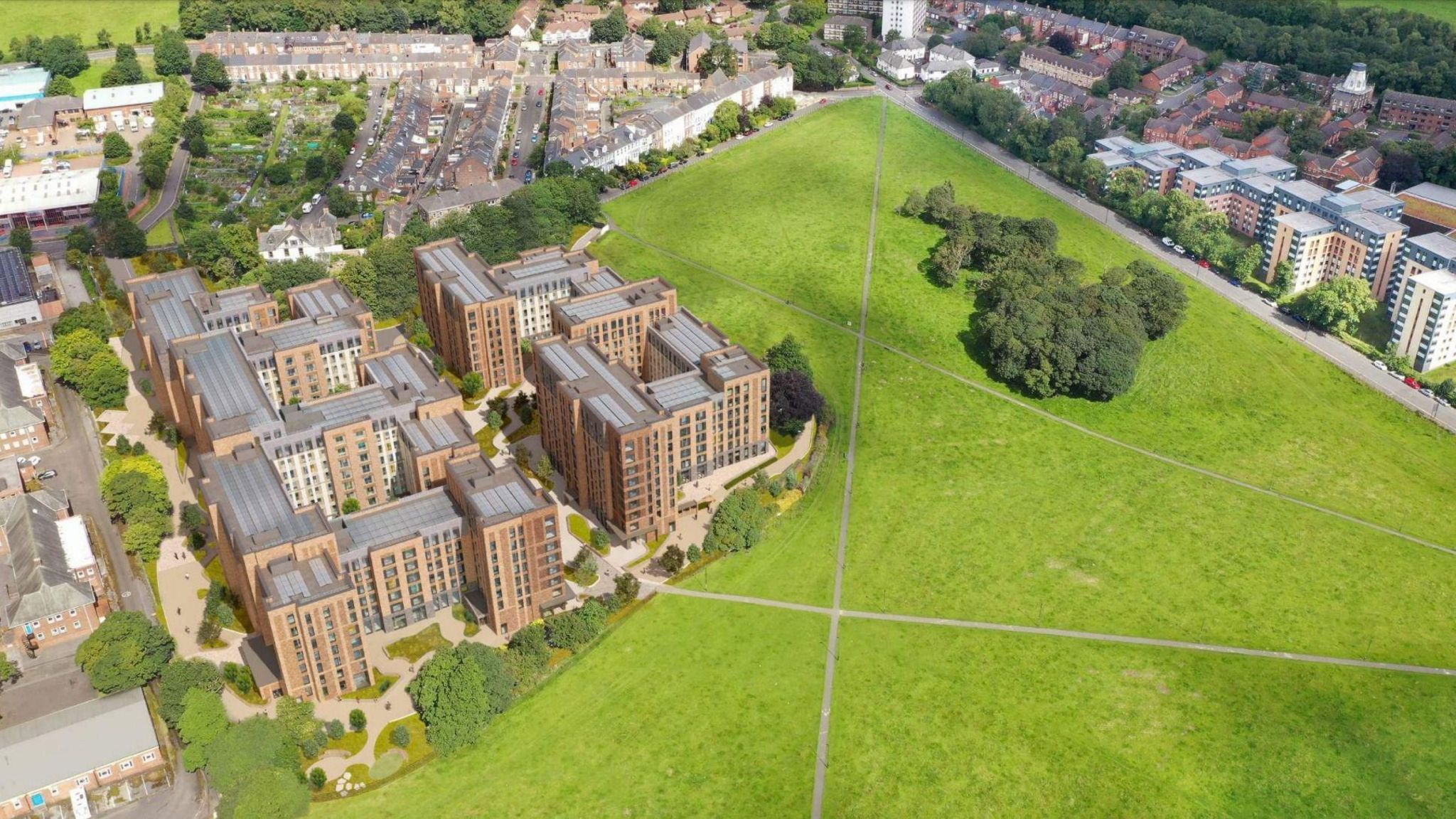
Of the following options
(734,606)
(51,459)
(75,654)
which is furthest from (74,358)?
(734,606)

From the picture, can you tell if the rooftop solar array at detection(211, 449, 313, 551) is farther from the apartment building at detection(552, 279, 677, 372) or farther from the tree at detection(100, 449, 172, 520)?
the apartment building at detection(552, 279, 677, 372)

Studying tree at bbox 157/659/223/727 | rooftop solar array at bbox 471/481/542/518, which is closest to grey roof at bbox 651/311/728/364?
rooftop solar array at bbox 471/481/542/518

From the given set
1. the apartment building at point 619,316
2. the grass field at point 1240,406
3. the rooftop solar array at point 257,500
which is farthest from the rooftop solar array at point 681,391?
the rooftop solar array at point 257,500

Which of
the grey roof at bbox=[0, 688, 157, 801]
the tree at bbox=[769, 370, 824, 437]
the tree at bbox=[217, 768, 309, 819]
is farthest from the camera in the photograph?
the tree at bbox=[769, 370, 824, 437]

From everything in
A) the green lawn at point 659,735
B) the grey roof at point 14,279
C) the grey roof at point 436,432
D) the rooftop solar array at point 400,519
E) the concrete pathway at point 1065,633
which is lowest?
the green lawn at point 659,735

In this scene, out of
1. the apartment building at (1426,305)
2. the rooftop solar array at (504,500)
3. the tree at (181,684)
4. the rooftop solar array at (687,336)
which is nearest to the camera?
the tree at (181,684)

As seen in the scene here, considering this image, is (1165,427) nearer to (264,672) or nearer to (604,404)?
(604,404)

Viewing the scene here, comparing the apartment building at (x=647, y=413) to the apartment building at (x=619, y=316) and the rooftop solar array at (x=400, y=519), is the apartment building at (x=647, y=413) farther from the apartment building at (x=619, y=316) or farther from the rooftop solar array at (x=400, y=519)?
the rooftop solar array at (x=400, y=519)
